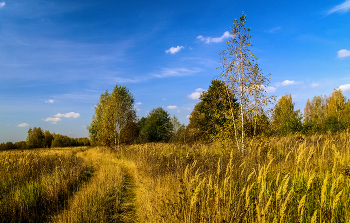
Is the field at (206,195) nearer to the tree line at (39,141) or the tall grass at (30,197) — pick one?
the tall grass at (30,197)

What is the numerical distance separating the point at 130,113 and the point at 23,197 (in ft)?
53.3

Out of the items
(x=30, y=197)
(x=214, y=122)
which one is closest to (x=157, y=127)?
(x=214, y=122)

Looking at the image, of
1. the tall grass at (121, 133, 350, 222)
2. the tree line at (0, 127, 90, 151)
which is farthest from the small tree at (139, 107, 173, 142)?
the tall grass at (121, 133, 350, 222)

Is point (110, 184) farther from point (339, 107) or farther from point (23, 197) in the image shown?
point (339, 107)

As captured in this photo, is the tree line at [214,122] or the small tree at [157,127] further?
the small tree at [157,127]

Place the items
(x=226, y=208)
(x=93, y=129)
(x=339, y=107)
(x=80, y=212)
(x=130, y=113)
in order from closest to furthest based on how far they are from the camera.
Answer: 1. (x=226, y=208)
2. (x=80, y=212)
3. (x=130, y=113)
4. (x=93, y=129)
5. (x=339, y=107)

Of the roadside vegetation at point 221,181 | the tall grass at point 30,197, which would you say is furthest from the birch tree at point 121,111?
the tall grass at point 30,197

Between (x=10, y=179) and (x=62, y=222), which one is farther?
(x=10, y=179)

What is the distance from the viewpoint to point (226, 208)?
9.38 ft

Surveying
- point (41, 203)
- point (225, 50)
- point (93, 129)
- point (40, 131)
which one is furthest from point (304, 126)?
point (40, 131)

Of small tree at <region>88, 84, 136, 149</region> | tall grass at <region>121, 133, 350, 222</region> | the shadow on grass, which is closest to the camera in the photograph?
tall grass at <region>121, 133, 350, 222</region>

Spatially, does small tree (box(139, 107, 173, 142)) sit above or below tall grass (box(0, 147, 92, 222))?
above

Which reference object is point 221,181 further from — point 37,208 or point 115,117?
point 115,117

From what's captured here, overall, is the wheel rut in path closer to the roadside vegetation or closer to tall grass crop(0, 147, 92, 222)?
the roadside vegetation
